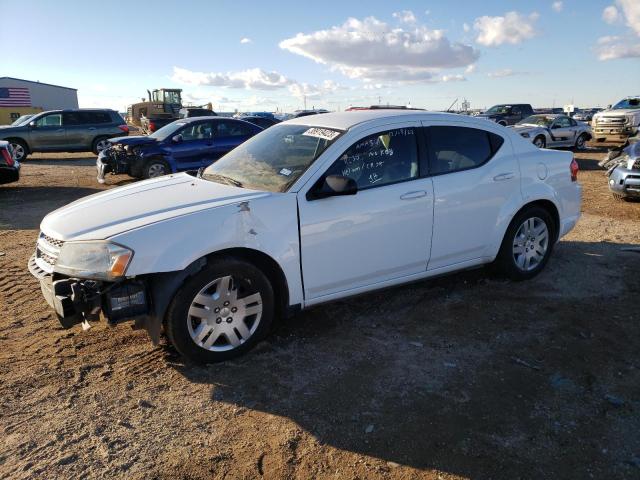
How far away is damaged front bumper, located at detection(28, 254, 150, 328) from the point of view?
9.97ft

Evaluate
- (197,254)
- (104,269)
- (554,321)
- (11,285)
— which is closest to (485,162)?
(554,321)

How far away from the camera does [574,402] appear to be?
304cm

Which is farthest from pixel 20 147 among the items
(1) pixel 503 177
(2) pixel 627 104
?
(2) pixel 627 104

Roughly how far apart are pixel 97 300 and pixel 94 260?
250 mm

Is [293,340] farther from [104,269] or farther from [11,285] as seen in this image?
[11,285]

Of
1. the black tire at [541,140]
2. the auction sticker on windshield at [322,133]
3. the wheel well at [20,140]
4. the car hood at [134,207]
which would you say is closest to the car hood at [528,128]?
the black tire at [541,140]

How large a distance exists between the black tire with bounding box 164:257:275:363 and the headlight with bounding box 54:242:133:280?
40cm

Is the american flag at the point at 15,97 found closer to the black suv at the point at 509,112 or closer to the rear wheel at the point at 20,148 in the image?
the rear wheel at the point at 20,148

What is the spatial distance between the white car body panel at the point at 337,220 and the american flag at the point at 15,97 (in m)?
51.7

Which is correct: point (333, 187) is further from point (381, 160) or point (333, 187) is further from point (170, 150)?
point (170, 150)

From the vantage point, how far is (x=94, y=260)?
3.09 meters

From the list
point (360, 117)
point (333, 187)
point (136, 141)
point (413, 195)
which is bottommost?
point (413, 195)

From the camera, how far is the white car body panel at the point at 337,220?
323 cm

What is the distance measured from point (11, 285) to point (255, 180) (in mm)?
2993
